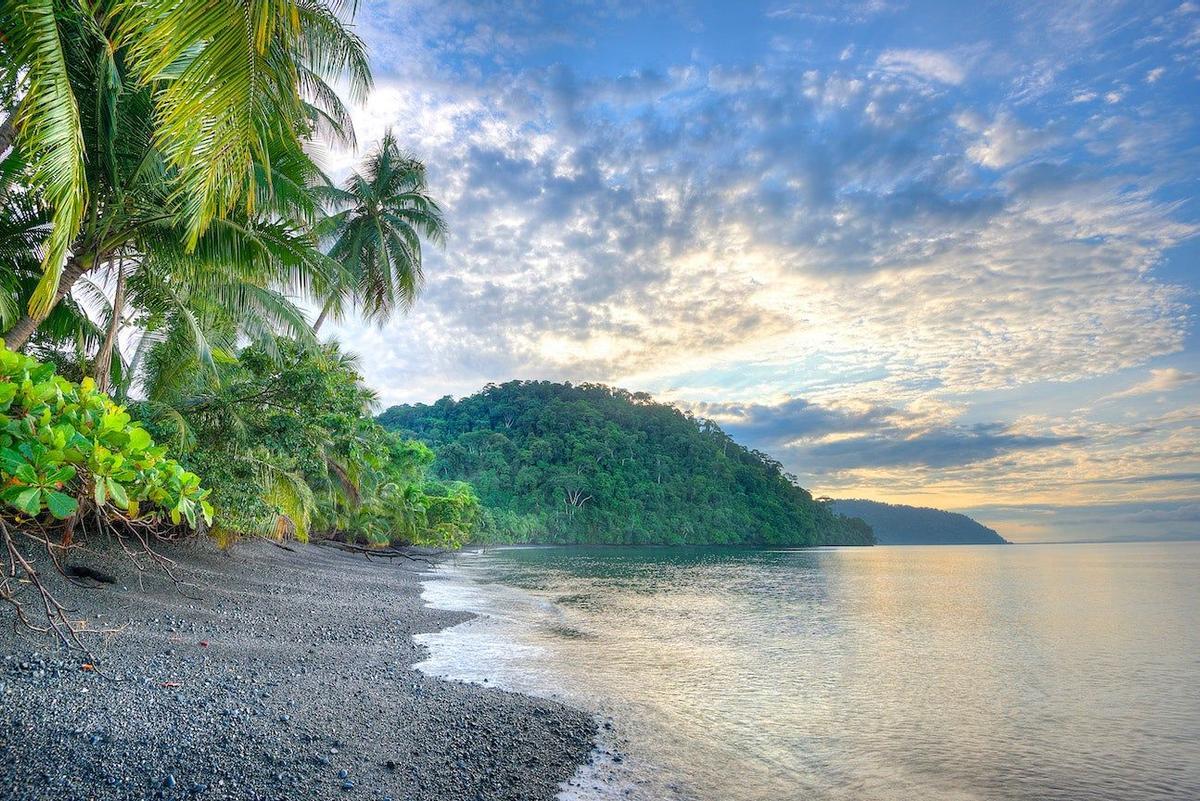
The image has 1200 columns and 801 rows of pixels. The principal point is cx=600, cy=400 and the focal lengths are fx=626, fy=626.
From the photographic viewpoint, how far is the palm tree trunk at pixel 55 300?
7.11 metres

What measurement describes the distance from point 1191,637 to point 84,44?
25215 millimetres

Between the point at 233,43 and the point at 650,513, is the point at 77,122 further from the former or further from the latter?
the point at 650,513

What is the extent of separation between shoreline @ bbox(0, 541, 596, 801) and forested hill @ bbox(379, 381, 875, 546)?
190 ft

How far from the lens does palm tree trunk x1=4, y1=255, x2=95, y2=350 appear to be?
7.11 meters

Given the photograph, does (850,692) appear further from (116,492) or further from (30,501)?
(30,501)

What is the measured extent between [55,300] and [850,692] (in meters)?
11.9

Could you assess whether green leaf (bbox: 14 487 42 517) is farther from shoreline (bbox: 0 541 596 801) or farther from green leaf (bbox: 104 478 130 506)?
shoreline (bbox: 0 541 596 801)

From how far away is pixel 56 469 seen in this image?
302cm

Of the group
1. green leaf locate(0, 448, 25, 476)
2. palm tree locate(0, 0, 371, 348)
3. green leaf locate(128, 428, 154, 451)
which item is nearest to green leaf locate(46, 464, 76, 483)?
green leaf locate(0, 448, 25, 476)

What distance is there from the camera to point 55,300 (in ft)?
23.2

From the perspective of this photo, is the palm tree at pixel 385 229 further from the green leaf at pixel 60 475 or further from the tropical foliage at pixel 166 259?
Answer: the green leaf at pixel 60 475

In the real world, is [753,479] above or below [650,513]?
above

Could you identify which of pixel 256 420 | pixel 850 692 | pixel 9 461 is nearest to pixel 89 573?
pixel 256 420

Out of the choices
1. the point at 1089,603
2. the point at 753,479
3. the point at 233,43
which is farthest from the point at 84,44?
the point at 753,479
